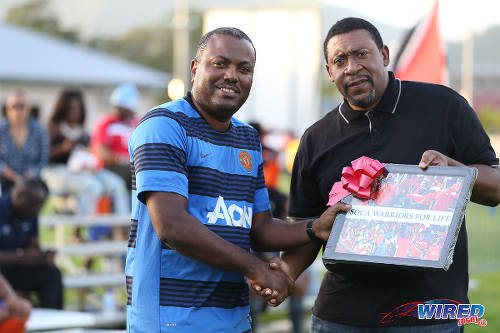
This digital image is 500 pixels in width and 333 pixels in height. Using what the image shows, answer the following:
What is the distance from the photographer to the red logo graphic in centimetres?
364

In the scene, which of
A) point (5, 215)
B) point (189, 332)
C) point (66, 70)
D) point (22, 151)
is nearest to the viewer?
point (189, 332)

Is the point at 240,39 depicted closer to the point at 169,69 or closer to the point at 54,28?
the point at 54,28

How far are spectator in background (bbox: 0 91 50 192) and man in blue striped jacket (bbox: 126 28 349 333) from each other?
21.4ft

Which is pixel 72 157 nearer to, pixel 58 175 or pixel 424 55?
pixel 58 175

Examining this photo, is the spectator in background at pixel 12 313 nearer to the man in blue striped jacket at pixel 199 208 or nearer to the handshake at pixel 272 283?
the man in blue striped jacket at pixel 199 208

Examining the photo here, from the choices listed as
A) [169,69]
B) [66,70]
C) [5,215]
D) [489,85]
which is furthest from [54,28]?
[5,215]

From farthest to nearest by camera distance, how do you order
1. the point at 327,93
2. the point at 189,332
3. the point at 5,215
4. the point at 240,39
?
the point at 327,93
the point at 5,215
the point at 240,39
the point at 189,332

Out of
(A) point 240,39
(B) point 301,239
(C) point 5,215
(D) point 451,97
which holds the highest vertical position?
(A) point 240,39

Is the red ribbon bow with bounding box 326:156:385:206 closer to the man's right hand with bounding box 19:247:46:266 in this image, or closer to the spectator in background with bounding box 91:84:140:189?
the man's right hand with bounding box 19:247:46:266

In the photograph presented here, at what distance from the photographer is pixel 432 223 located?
3.41m

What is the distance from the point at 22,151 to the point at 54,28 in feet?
176

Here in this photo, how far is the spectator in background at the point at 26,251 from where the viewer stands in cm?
795

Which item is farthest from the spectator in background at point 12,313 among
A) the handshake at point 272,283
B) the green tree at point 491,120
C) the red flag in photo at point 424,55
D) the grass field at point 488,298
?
the green tree at point 491,120

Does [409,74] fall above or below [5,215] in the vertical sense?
above
